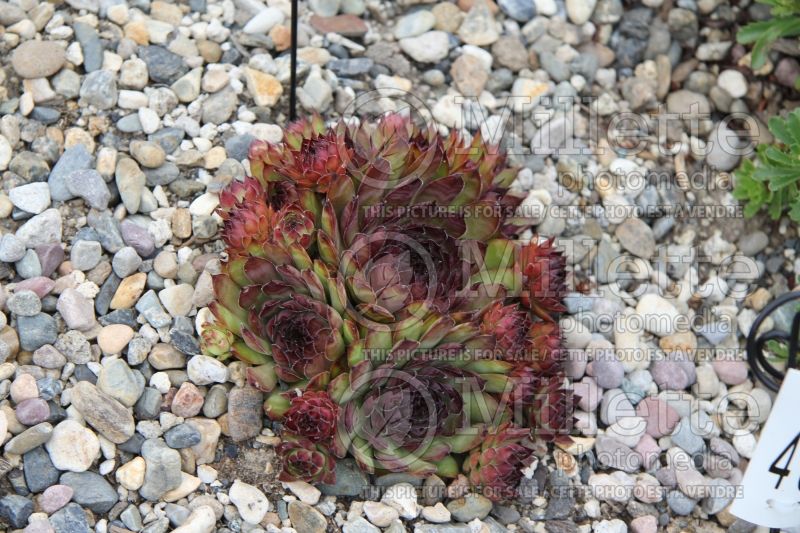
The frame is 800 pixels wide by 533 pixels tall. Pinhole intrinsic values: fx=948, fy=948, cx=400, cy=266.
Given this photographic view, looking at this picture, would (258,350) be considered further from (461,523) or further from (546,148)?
(546,148)

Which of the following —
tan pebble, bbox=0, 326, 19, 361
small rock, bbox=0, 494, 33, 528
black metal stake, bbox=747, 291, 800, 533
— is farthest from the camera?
black metal stake, bbox=747, 291, 800, 533

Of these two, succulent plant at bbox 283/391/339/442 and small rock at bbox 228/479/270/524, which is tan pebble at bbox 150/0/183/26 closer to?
succulent plant at bbox 283/391/339/442

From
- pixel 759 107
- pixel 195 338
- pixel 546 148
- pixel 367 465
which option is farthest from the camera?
pixel 759 107

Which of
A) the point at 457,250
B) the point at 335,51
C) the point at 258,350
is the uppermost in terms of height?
the point at 335,51

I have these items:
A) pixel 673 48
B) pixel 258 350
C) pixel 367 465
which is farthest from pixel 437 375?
pixel 673 48

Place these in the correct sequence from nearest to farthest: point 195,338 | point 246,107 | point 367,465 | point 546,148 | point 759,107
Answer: point 367,465 → point 195,338 → point 246,107 → point 546,148 → point 759,107

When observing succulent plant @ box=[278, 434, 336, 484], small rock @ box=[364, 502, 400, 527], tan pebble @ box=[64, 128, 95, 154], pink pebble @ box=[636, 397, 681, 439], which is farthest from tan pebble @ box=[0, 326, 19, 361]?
pink pebble @ box=[636, 397, 681, 439]

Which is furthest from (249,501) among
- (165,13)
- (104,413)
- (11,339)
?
(165,13)
